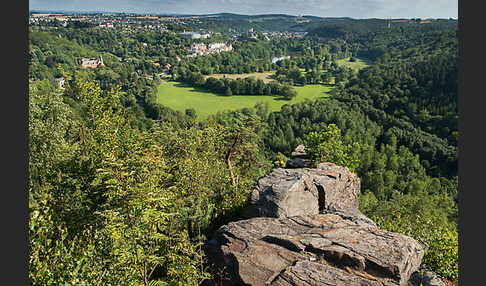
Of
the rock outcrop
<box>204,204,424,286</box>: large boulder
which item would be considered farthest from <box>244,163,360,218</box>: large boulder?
<box>204,204,424,286</box>: large boulder

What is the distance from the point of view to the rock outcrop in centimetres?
864

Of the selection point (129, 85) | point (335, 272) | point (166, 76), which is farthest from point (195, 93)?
point (335, 272)

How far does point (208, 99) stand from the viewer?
101 m

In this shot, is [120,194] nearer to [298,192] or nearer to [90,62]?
[298,192]

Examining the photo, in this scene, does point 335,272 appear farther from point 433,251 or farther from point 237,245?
point 433,251

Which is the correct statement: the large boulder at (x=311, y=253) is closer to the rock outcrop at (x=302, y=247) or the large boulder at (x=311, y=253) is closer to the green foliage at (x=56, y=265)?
the rock outcrop at (x=302, y=247)

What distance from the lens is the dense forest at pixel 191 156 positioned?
6.73 m

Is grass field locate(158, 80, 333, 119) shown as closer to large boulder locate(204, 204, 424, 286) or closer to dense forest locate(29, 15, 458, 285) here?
dense forest locate(29, 15, 458, 285)

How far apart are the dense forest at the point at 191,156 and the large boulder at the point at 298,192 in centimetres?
119

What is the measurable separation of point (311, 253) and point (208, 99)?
94278 millimetres

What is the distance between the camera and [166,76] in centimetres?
13975

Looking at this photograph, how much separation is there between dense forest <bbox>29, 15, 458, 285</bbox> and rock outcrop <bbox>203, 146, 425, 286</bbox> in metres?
1.14

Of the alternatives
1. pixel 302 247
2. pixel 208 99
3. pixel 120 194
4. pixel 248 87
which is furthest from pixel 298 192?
pixel 248 87

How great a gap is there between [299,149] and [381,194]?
32412 millimetres
